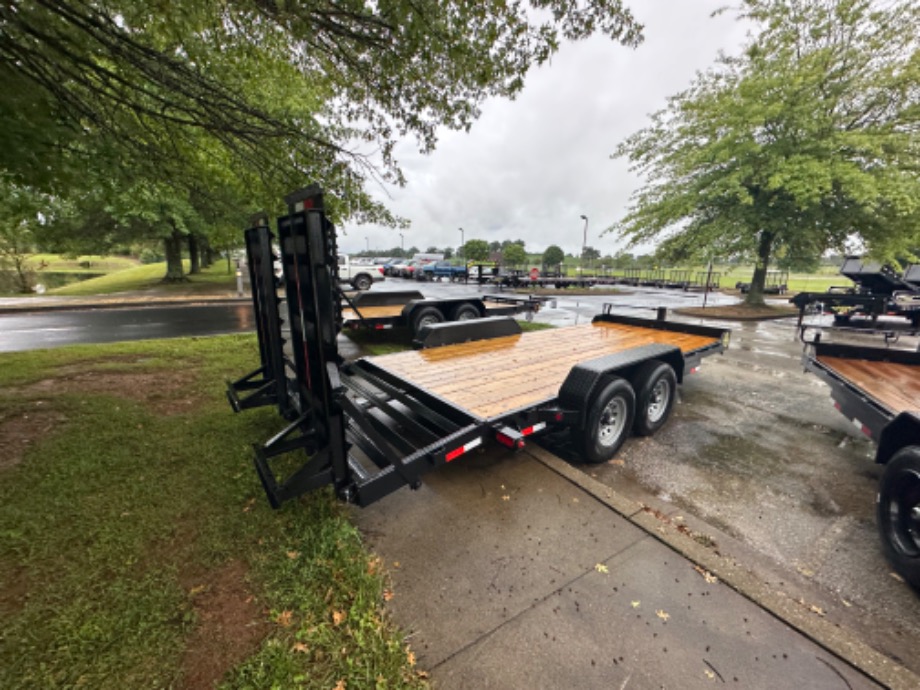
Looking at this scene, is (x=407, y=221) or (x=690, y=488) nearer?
(x=690, y=488)

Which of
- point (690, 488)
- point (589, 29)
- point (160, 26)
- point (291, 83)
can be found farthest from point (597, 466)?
point (291, 83)

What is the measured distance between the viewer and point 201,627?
1995 mm

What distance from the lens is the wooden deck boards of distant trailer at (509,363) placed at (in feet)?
12.3

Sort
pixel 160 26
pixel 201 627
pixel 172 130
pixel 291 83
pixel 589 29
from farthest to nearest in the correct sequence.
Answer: pixel 291 83 < pixel 172 130 < pixel 589 29 < pixel 160 26 < pixel 201 627

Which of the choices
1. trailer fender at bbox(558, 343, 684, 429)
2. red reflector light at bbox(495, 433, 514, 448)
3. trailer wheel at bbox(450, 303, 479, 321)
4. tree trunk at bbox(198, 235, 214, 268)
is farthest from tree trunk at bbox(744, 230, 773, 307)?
tree trunk at bbox(198, 235, 214, 268)

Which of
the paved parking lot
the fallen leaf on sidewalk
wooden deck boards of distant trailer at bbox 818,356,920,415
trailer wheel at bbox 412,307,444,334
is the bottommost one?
the paved parking lot

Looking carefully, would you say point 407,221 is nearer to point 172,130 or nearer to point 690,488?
point 172,130

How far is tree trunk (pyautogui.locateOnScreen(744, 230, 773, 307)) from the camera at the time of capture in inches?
639

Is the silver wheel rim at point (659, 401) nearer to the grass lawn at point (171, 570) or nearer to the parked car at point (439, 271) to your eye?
the grass lawn at point (171, 570)

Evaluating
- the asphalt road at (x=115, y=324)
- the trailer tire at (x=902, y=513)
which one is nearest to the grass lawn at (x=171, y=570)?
the trailer tire at (x=902, y=513)

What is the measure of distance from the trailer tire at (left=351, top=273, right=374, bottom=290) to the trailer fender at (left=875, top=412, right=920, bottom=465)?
22967 millimetres

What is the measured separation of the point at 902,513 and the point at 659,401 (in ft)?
7.27

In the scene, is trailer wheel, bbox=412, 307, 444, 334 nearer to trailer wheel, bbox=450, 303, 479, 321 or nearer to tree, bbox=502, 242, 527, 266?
trailer wheel, bbox=450, 303, 479, 321

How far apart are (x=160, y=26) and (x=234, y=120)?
142cm
